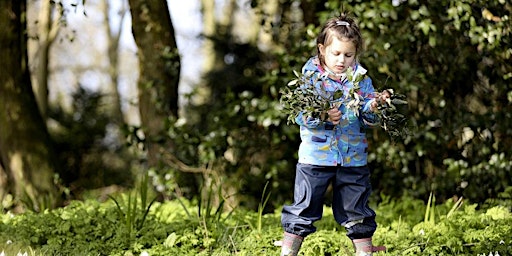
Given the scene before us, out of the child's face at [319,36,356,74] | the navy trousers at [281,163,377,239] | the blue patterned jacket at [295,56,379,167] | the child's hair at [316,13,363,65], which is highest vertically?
the child's hair at [316,13,363,65]

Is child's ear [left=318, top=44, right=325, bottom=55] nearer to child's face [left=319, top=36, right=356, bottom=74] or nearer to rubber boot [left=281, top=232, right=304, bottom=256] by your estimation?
child's face [left=319, top=36, right=356, bottom=74]

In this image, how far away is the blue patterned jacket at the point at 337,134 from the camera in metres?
4.14

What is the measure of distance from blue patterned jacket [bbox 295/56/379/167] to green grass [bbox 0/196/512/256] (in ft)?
2.41

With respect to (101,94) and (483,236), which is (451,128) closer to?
(483,236)

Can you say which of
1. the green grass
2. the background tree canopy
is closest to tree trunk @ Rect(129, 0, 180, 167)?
the background tree canopy

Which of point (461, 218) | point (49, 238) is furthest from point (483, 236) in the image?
point (49, 238)

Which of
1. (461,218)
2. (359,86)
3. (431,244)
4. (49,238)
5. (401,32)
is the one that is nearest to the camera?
(359,86)

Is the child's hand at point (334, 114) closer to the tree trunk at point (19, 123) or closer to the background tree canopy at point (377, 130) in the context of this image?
the background tree canopy at point (377, 130)

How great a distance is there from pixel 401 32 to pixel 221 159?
2.23 meters

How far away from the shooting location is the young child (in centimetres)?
413

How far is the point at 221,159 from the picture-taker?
798 cm

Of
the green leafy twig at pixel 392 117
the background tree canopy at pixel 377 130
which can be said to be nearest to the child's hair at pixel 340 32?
the green leafy twig at pixel 392 117

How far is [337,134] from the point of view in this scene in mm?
4164

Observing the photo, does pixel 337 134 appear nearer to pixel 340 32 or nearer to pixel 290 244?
pixel 340 32
